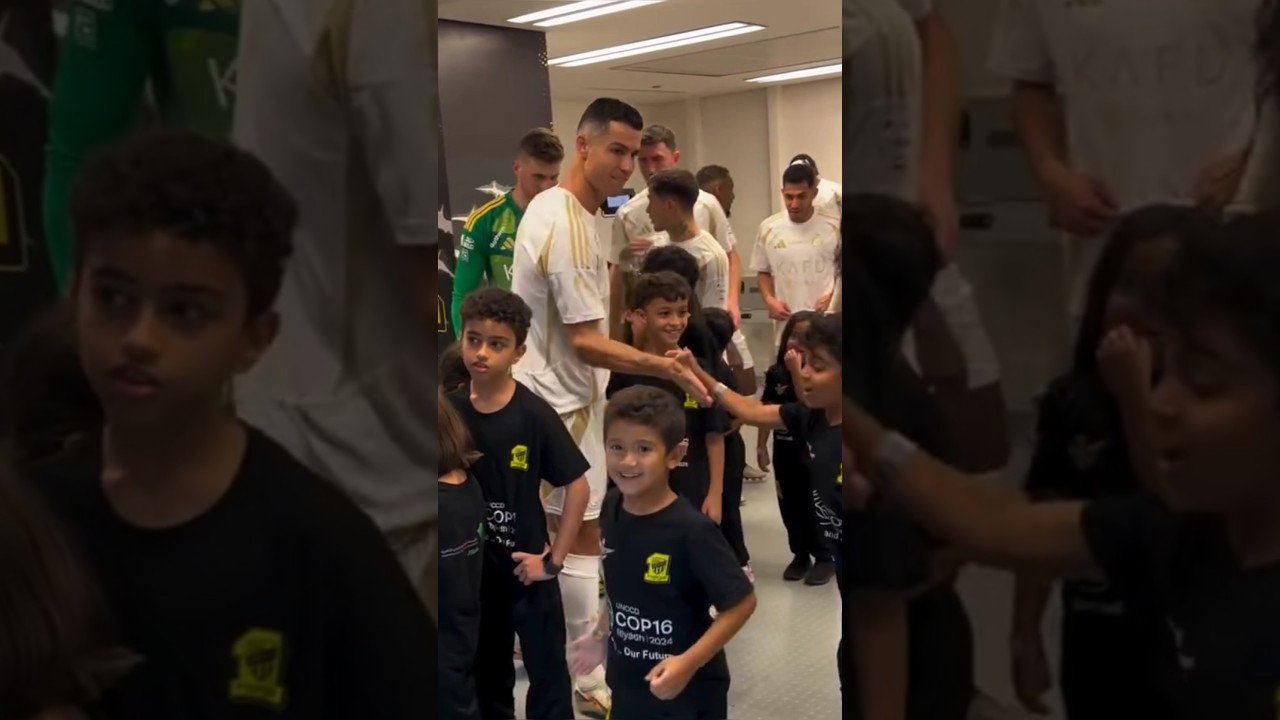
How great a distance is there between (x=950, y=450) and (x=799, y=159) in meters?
2.92

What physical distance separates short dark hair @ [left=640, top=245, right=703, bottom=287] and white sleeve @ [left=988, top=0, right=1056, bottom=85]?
1937 mm

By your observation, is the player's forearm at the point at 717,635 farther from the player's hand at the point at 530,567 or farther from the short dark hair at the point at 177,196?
the short dark hair at the point at 177,196

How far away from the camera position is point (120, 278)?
99cm

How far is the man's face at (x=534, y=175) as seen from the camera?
264 centimetres

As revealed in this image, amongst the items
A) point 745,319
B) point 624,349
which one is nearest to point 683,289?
point 624,349

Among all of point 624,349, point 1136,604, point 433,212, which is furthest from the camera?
point 624,349

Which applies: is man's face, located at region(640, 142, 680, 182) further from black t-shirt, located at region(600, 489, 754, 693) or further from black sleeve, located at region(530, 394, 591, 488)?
black t-shirt, located at region(600, 489, 754, 693)

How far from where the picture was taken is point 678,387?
8.25ft

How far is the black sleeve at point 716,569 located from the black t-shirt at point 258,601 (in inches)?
31.3

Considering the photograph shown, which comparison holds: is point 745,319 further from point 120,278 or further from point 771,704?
point 120,278

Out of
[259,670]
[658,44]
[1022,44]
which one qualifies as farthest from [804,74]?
[259,670]

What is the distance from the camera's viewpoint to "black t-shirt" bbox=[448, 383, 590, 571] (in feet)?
6.73

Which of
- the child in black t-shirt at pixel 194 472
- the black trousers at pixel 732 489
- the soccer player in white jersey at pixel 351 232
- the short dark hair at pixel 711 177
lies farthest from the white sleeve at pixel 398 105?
the short dark hair at pixel 711 177

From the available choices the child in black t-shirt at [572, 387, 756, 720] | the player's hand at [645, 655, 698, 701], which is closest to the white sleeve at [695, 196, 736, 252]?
the child in black t-shirt at [572, 387, 756, 720]
